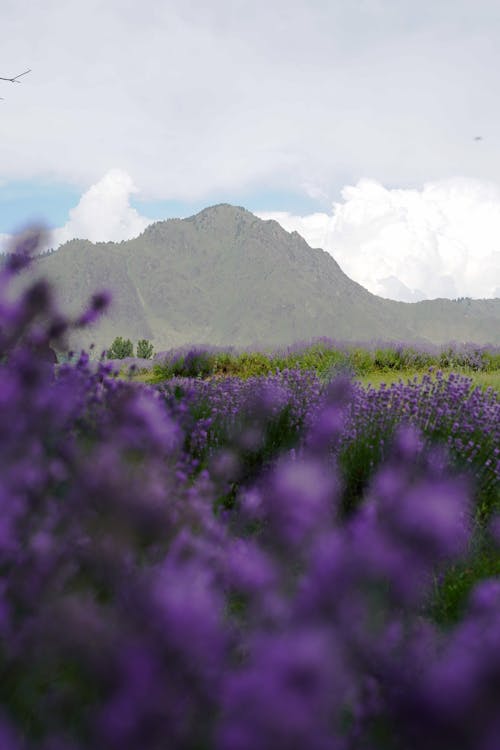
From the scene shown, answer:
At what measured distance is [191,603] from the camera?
742 mm

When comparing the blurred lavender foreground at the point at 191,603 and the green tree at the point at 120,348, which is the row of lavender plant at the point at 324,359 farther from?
the blurred lavender foreground at the point at 191,603

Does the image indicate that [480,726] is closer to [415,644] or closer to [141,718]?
[141,718]

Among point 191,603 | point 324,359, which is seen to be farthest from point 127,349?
point 191,603

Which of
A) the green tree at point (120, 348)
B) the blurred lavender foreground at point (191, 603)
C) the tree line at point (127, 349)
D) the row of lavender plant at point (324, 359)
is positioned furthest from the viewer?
the green tree at point (120, 348)

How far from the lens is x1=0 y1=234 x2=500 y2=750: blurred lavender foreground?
64 centimetres

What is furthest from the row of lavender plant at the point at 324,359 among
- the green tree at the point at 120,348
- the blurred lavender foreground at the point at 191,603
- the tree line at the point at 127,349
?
the blurred lavender foreground at the point at 191,603

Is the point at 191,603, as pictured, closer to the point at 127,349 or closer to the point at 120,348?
the point at 120,348

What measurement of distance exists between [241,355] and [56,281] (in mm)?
11061

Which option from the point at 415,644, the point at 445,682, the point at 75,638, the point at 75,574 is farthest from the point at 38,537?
the point at 445,682

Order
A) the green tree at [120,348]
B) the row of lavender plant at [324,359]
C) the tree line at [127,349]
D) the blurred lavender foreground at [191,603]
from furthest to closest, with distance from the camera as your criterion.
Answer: the green tree at [120,348] → the tree line at [127,349] → the row of lavender plant at [324,359] → the blurred lavender foreground at [191,603]

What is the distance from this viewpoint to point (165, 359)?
13.7 m

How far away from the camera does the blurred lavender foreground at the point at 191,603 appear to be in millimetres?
636

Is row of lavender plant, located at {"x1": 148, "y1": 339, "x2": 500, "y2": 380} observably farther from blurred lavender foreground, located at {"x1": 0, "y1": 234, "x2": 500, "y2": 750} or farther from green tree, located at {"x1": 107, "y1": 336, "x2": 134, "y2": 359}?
blurred lavender foreground, located at {"x1": 0, "y1": 234, "x2": 500, "y2": 750}

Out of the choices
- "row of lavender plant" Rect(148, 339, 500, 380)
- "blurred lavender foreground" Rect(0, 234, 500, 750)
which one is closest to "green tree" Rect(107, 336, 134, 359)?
"row of lavender plant" Rect(148, 339, 500, 380)
